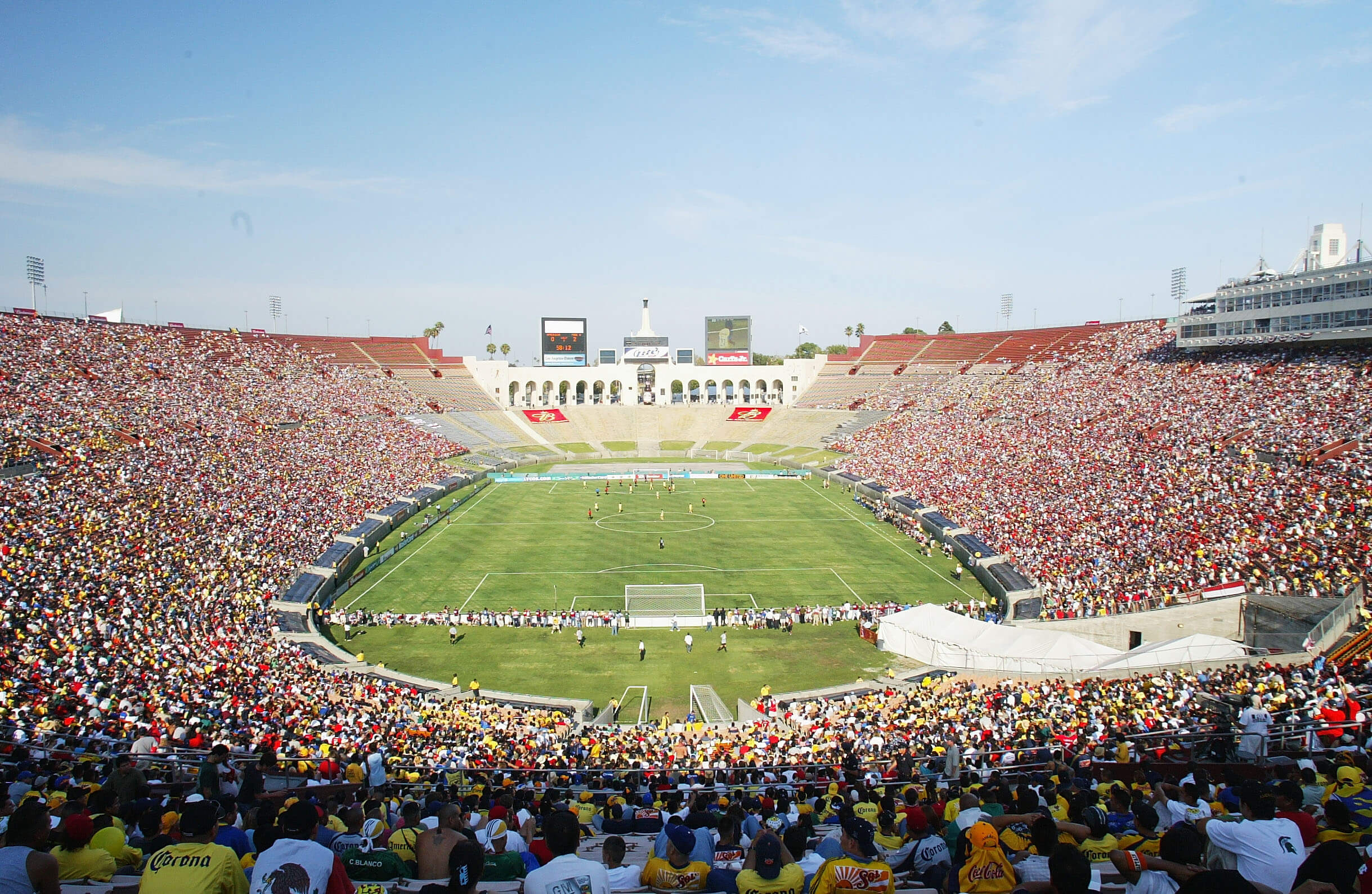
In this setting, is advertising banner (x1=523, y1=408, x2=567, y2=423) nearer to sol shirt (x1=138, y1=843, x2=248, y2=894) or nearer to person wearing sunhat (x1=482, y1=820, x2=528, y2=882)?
person wearing sunhat (x1=482, y1=820, x2=528, y2=882)

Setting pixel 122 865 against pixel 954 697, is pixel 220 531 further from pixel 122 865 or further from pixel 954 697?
pixel 122 865

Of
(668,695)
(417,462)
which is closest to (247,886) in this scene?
(668,695)

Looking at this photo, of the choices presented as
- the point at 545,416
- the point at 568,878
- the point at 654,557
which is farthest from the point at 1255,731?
the point at 545,416

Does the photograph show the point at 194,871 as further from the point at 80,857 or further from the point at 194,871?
the point at 80,857

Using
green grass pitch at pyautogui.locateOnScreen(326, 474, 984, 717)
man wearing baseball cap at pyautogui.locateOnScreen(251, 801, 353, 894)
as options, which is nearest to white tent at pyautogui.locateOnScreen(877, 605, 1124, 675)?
green grass pitch at pyautogui.locateOnScreen(326, 474, 984, 717)

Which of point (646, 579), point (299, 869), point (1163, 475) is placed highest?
point (299, 869)

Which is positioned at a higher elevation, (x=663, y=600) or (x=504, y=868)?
(x=504, y=868)

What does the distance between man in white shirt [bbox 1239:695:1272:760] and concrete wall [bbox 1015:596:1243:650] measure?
44.2ft

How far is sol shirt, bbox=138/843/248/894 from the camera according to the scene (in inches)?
187

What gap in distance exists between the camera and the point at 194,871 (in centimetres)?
481

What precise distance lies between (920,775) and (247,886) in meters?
11.3

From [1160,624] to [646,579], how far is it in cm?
2214

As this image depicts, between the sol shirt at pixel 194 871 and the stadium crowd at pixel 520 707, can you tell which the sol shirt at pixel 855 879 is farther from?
the sol shirt at pixel 194 871

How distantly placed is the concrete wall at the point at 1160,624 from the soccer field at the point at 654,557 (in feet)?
26.0
